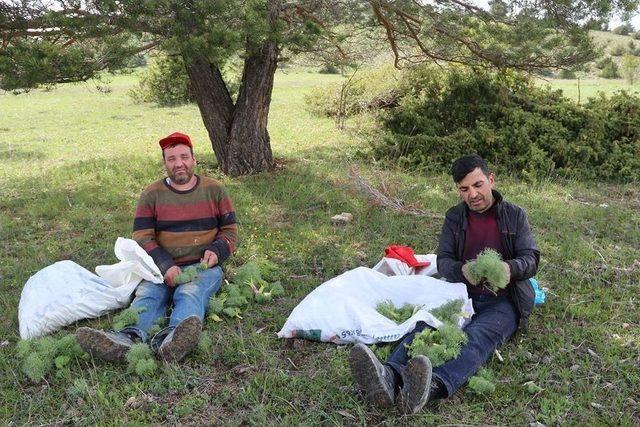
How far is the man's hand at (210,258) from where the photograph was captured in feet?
13.3

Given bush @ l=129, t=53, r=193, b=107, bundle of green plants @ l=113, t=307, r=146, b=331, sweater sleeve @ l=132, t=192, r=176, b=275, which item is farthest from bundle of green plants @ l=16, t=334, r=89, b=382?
bush @ l=129, t=53, r=193, b=107

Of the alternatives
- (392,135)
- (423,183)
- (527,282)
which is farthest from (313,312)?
(392,135)

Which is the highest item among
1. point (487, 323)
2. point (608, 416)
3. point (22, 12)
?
point (22, 12)

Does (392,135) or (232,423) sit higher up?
(392,135)

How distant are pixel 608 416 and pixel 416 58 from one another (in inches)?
278

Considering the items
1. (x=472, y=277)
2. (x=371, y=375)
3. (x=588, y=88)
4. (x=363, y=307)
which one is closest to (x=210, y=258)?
(x=363, y=307)

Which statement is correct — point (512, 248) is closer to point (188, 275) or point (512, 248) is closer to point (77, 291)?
point (188, 275)

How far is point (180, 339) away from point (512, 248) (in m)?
2.09

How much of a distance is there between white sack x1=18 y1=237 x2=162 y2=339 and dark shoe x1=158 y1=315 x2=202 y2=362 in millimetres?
771

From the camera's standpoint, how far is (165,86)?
19.5 m

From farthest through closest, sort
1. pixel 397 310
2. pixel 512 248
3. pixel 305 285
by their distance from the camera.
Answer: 1. pixel 305 285
2. pixel 397 310
3. pixel 512 248

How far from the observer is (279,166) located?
8.19 meters

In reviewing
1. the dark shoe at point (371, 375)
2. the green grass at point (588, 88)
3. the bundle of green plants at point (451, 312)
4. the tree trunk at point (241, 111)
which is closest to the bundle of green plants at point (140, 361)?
the dark shoe at point (371, 375)

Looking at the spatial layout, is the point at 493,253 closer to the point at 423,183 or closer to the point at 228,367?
the point at 228,367
